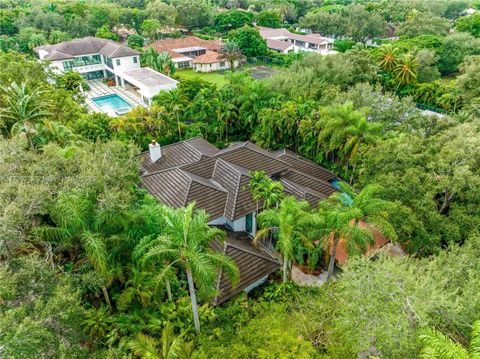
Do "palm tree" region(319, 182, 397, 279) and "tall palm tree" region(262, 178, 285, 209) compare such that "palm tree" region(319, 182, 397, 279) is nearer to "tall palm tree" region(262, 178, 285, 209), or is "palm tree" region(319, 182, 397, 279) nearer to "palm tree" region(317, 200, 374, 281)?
"palm tree" region(317, 200, 374, 281)

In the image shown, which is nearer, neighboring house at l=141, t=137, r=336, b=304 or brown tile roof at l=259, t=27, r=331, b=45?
neighboring house at l=141, t=137, r=336, b=304

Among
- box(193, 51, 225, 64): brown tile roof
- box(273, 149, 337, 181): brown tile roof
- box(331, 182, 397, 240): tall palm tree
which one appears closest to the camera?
box(331, 182, 397, 240): tall palm tree

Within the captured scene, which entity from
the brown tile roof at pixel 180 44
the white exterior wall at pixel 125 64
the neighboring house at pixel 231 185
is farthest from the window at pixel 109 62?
the neighboring house at pixel 231 185

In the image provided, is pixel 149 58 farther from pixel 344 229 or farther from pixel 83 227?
pixel 344 229

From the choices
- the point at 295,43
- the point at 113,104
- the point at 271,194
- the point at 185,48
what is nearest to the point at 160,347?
the point at 271,194

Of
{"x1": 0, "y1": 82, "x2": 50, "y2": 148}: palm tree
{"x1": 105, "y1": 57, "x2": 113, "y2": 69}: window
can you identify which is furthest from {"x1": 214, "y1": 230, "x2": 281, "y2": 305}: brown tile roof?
{"x1": 105, "y1": 57, "x2": 113, "y2": 69}: window

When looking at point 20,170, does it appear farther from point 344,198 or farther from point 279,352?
point 344,198

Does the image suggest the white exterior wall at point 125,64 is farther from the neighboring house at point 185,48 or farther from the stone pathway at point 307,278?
the stone pathway at point 307,278
